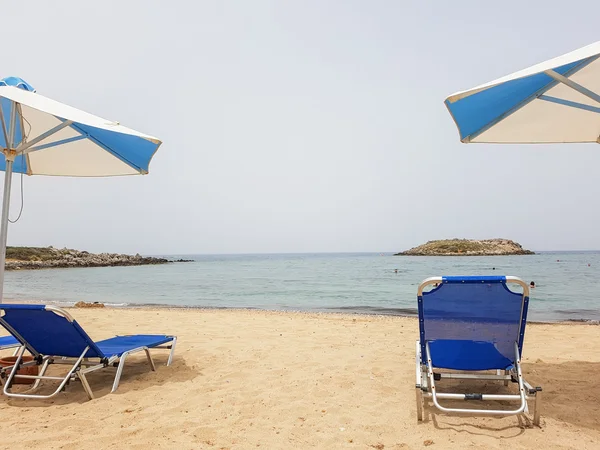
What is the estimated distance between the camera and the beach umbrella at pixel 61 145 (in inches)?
170

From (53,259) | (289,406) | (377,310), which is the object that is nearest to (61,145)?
(289,406)

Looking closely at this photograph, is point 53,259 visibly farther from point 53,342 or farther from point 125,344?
point 53,342

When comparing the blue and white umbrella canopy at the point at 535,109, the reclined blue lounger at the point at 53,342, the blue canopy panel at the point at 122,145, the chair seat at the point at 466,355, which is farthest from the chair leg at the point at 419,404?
the blue canopy panel at the point at 122,145

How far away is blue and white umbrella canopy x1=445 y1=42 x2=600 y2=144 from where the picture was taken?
363 cm

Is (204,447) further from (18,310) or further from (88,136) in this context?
(88,136)

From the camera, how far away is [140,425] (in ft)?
10.2

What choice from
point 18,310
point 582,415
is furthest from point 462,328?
point 18,310

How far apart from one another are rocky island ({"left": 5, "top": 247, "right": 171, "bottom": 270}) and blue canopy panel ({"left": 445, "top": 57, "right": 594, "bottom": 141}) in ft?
155

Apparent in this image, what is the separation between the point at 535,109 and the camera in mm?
4367

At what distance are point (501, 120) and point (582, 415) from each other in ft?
9.40

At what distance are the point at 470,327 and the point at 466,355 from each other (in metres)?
0.24

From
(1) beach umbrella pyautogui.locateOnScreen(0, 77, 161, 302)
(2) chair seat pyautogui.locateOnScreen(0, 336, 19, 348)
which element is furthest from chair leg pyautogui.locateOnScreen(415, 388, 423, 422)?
(2) chair seat pyautogui.locateOnScreen(0, 336, 19, 348)

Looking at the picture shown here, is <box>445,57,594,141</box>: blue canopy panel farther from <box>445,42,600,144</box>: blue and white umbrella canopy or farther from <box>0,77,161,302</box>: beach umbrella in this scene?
<box>0,77,161,302</box>: beach umbrella

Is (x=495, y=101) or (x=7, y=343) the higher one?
(x=495, y=101)
